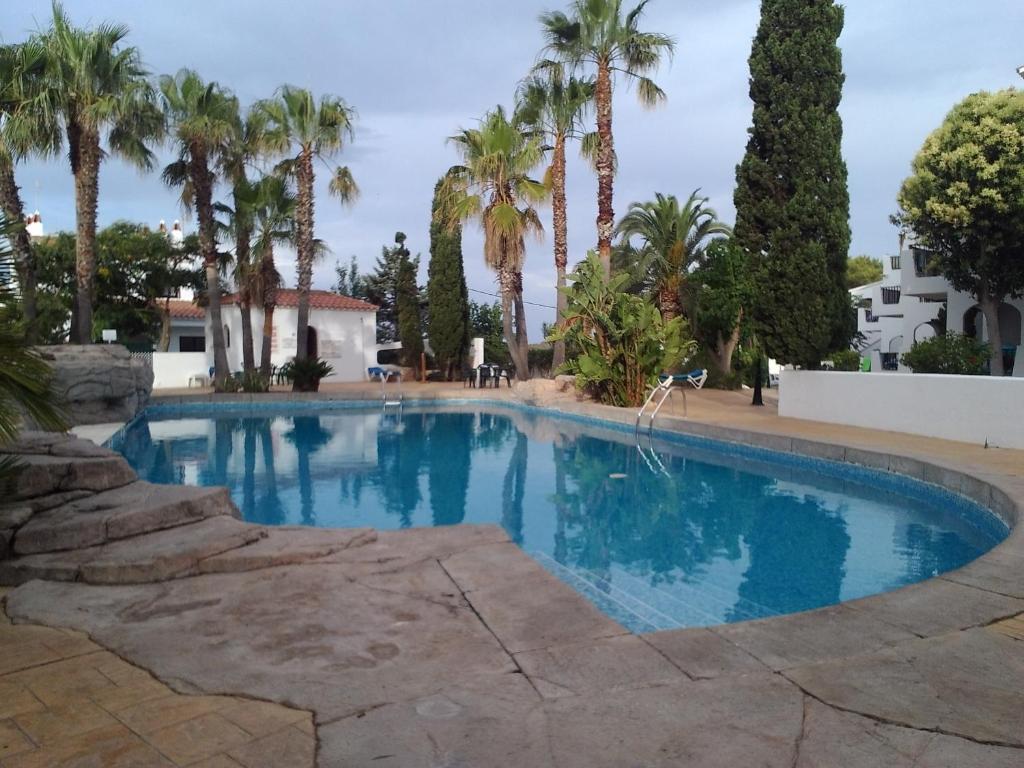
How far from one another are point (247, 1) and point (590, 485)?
1018 cm

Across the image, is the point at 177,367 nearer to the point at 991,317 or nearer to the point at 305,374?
the point at 305,374

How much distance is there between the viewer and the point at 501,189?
20969 mm

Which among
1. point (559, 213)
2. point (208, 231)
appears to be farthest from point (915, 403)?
point (208, 231)

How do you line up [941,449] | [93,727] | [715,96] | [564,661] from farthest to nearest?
1. [715,96]
2. [941,449]
3. [564,661]
4. [93,727]

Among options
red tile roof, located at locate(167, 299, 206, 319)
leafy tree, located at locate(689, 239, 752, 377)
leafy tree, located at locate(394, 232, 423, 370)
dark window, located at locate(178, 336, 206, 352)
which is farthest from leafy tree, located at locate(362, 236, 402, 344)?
leafy tree, located at locate(689, 239, 752, 377)

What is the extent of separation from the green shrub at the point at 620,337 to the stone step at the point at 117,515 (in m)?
11.2

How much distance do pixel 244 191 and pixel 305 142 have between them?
7.97ft

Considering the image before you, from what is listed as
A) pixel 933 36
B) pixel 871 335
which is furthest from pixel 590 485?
pixel 871 335

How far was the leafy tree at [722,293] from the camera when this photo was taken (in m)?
17.6

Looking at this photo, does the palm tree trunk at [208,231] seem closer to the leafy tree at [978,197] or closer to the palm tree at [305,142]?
the palm tree at [305,142]

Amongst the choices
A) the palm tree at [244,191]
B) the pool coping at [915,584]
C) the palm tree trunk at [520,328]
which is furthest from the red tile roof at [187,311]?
the pool coping at [915,584]

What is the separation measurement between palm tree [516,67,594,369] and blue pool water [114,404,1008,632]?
26.1 ft

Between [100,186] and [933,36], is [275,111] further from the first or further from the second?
[933,36]

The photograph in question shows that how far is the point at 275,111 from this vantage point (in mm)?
20266
